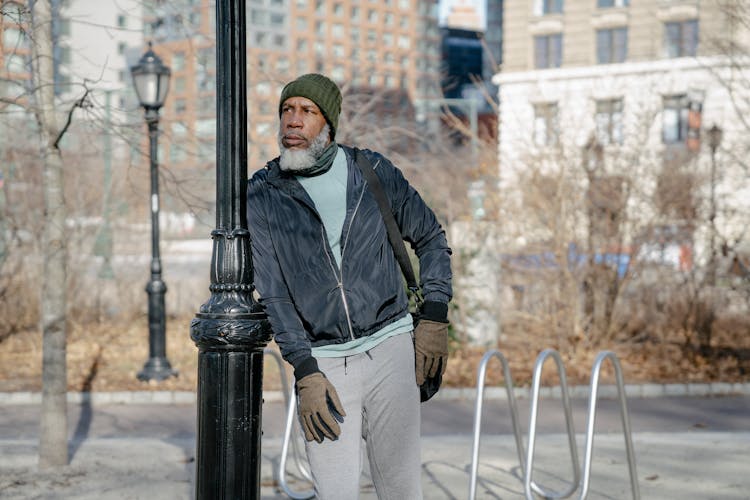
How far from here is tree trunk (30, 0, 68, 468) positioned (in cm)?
680

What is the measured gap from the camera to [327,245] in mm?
3441

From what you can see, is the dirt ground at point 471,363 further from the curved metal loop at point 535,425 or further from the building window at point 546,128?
the curved metal loop at point 535,425

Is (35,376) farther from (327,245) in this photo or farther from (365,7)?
(365,7)

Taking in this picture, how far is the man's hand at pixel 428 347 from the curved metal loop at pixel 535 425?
1944mm

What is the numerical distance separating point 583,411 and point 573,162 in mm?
3580

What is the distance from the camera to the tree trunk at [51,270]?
680 centimetres

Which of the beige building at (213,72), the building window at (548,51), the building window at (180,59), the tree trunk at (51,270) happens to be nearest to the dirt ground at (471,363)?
the beige building at (213,72)

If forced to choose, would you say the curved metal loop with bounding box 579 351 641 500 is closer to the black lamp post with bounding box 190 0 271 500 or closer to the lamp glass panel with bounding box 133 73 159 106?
the black lamp post with bounding box 190 0 271 500

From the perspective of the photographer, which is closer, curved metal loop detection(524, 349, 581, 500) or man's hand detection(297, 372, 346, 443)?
man's hand detection(297, 372, 346, 443)

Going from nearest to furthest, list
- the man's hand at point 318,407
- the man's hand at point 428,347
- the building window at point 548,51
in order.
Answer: the man's hand at point 318,407
the man's hand at point 428,347
the building window at point 548,51

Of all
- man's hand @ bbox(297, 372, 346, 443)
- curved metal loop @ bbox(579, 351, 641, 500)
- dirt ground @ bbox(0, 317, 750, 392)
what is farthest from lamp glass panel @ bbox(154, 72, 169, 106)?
man's hand @ bbox(297, 372, 346, 443)

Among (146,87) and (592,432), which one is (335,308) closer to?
(592,432)

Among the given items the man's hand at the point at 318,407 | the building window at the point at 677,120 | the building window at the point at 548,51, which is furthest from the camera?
the building window at the point at 548,51

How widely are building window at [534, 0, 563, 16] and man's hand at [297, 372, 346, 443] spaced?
47.5 m
